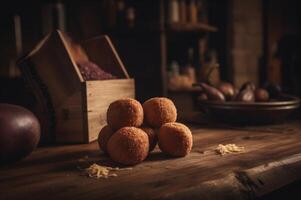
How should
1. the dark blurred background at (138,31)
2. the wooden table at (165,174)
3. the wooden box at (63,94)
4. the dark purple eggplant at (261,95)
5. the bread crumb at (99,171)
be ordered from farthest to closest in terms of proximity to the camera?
the dark blurred background at (138,31) < the dark purple eggplant at (261,95) < the wooden box at (63,94) < the bread crumb at (99,171) < the wooden table at (165,174)

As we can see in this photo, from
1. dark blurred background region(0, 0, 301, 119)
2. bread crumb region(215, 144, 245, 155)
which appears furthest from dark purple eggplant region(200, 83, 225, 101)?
dark blurred background region(0, 0, 301, 119)

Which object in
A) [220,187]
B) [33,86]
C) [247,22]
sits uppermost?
[247,22]

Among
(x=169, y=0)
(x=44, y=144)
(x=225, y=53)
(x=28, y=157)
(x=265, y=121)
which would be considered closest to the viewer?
(x=28, y=157)

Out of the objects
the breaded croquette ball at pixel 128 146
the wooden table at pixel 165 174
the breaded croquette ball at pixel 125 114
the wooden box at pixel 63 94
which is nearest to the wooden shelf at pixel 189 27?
the wooden box at pixel 63 94

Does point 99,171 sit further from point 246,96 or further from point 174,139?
point 246,96

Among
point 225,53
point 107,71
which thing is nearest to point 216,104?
point 107,71

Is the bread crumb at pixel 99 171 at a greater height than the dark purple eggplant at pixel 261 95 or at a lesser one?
lesser

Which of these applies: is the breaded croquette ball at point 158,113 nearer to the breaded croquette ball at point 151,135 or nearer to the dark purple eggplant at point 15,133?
the breaded croquette ball at point 151,135

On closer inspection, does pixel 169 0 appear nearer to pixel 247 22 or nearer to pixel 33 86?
pixel 247 22
